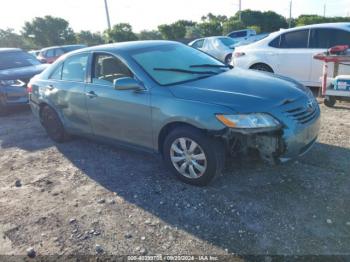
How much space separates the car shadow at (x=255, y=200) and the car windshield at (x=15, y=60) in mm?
5460

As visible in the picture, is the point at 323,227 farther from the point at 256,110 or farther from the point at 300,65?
the point at 300,65

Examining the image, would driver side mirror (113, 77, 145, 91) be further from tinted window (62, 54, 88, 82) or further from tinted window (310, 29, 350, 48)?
tinted window (310, 29, 350, 48)

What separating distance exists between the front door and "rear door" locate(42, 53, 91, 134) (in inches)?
7.8

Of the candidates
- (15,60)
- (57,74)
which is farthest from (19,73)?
(57,74)

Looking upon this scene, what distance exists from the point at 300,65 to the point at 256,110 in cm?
448

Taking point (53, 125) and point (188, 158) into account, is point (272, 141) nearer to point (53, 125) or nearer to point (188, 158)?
point (188, 158)

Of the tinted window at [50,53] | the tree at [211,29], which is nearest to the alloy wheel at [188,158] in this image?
the tinted window at [50,53]

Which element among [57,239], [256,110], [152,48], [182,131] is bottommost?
[57,239]

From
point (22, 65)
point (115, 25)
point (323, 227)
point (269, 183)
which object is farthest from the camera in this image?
point (115, 25)

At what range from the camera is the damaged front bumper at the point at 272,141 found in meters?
3.27

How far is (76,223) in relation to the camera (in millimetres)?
3336

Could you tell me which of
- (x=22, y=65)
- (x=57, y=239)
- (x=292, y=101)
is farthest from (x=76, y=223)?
(x=22, y=65)

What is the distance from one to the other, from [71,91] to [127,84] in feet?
4.67

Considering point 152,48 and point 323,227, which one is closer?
point 323,227
